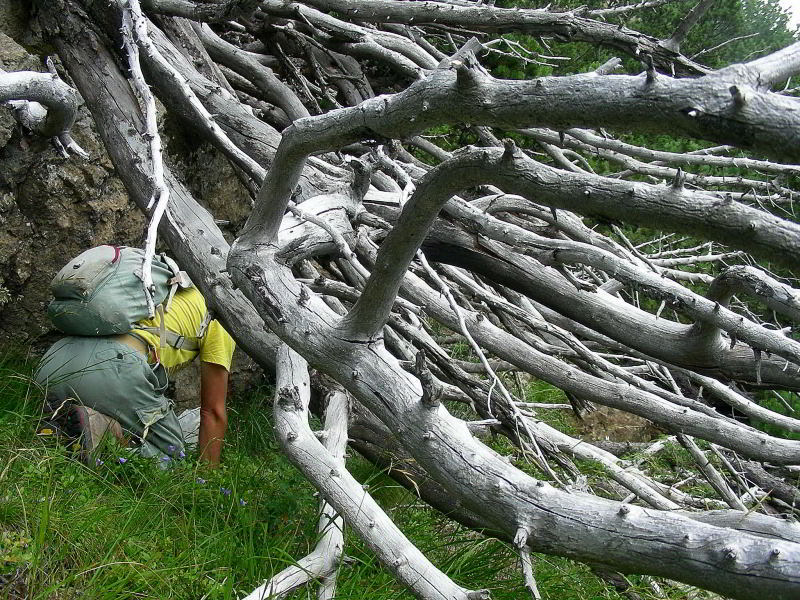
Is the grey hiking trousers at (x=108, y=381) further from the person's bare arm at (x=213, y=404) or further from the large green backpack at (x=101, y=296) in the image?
the person's bare arm at (x=213, y=404)

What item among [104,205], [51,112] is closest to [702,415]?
[51,112]

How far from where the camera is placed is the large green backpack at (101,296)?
136 inches

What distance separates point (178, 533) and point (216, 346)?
3.55ft

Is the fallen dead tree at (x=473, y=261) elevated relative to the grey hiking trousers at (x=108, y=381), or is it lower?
elevated

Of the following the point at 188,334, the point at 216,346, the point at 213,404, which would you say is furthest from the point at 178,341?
the point at 213,404

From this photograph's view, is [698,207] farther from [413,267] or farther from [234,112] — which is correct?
[234,112]

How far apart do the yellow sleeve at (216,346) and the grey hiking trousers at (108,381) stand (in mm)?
267

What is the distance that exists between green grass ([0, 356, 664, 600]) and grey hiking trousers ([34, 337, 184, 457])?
0.15m

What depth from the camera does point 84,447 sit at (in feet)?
10.5

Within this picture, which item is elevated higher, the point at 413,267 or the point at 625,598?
the point at 413,267

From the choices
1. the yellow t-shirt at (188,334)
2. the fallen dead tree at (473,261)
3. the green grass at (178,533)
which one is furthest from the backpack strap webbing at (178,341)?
the green grass at (178,533)

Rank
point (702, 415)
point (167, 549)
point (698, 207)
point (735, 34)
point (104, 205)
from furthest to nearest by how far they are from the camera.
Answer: point (735, 34), point (104, 205), point (702, 415), point (167, 549), point (698, 207)

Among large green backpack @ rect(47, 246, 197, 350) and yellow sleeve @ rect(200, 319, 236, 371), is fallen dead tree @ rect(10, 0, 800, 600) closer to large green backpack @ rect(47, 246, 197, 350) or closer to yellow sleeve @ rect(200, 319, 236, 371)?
large green backpack @ rect(47, 246, 197, 350)

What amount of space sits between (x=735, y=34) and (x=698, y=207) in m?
5.88
